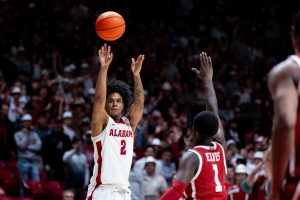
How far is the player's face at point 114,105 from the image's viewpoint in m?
6.75

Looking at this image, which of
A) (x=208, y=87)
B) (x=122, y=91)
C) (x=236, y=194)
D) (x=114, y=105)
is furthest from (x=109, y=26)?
(x=236, y=194)

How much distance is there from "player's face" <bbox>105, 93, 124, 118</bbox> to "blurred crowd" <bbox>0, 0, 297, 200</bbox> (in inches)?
119

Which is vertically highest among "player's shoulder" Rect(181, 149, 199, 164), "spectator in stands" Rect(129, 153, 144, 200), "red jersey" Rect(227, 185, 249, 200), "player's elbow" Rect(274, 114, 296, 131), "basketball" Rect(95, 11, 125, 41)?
"basketball" Rect(95, 11, 125, 41)

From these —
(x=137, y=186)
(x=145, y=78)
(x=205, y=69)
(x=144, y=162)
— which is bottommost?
(x=137, y=186)

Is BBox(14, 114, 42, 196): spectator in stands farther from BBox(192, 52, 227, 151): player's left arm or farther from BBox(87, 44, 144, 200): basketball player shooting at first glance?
BBox(192, 52, 227, 151): player's left arm

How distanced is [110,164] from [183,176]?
139 cm

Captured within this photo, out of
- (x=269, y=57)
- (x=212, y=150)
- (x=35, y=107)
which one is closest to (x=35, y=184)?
(x=35, y=107)

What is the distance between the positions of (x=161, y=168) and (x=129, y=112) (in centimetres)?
612

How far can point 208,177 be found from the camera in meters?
5.60

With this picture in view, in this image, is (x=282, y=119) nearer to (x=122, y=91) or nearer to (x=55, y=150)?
(x=122, y=91)

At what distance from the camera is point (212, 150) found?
5668 mm

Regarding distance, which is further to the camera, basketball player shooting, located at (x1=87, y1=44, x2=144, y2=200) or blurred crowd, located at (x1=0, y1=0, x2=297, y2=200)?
blurred crowd, located at (x1=0, y1=0, x2=297, y2=200)

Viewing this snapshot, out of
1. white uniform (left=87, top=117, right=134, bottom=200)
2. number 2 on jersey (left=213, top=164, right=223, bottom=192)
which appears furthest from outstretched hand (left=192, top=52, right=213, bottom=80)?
number 2 on jersey (left=213, top=164, right=223, bottom=192)

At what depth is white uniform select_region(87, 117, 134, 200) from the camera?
6.53m
